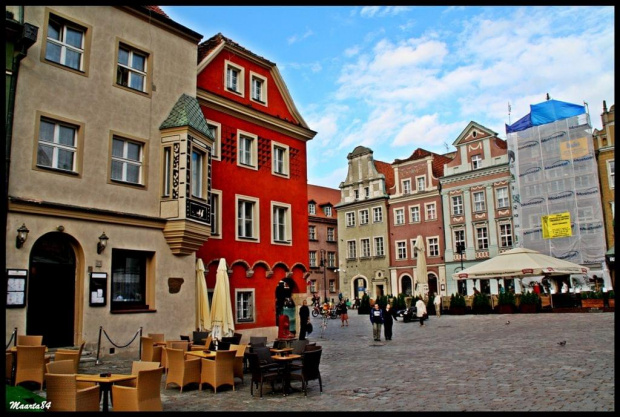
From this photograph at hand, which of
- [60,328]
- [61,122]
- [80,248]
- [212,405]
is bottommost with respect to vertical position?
[212,405]

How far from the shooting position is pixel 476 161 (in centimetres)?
4838

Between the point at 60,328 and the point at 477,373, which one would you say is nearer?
the point at 477,373

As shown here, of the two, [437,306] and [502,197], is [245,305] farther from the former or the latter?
[502,197]

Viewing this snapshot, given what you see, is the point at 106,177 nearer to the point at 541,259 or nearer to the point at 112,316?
the point at 112,316

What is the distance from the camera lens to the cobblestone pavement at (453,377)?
355 inches

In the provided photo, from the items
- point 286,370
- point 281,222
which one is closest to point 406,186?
point 281,222

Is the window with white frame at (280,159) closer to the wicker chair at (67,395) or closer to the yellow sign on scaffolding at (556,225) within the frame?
the wicker chair at (67,395)

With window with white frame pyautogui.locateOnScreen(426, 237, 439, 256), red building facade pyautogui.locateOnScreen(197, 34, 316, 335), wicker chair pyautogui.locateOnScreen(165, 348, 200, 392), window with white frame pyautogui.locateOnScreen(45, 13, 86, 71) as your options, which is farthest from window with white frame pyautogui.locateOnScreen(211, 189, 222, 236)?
window with white frame pyautogui.locateOnScreen(426, 237, 439, 256)

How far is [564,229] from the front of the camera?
135 feet

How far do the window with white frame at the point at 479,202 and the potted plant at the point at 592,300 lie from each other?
61.1 ft

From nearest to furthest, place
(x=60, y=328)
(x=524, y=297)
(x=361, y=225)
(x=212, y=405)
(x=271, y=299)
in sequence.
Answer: (x=212, y=405) → (x=60, y=328) → (x=271, y=299) → (x=524, y=297) → (x=361, y=225)

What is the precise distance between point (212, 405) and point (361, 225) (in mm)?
48597

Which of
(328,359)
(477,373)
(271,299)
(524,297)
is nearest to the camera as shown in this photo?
(477,373)

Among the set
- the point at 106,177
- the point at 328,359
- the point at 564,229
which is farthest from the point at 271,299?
the point at 564,229
